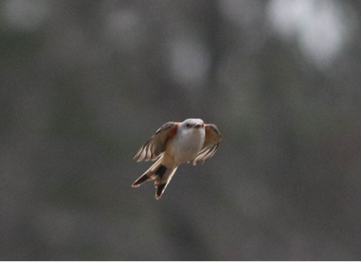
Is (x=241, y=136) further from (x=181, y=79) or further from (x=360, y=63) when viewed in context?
(x=360, y=63)

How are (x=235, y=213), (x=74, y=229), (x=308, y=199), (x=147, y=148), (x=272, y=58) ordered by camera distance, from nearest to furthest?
(x=147, y=148)
(x=74, y=229)
(x=235, y=213)
(x=308, y=199)
(x=272, y=58)

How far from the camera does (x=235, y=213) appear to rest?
14.3 m

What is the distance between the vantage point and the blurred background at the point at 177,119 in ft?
43.9

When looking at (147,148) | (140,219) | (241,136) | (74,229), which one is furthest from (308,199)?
(147,148)

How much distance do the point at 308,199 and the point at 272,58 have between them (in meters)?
3.15

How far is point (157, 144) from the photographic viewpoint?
540 cm

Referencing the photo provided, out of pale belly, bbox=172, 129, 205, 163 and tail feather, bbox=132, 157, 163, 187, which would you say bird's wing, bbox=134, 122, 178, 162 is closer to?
pale belly, bbox=172, 129, 205, 163

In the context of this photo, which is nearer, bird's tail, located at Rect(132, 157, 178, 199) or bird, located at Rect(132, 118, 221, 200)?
bird, located at Rect(132, 118, 221, 200)

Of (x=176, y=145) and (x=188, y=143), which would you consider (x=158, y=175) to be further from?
(x=188, y=143)

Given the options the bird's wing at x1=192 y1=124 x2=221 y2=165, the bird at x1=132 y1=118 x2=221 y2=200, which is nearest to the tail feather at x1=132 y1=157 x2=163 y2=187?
the bird at x1=132 y1=118 x2=221 y2=200

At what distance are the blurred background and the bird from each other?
7476mm

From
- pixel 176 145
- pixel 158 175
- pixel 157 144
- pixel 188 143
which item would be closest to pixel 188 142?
pixel 188 143

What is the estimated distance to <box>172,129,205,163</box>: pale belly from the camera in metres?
4.99

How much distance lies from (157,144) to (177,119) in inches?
354
